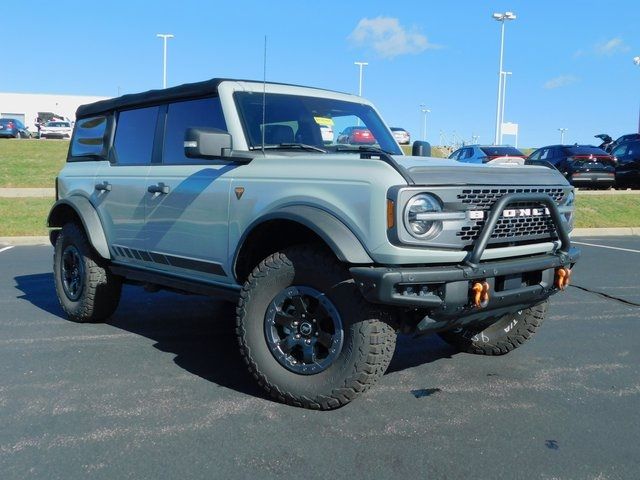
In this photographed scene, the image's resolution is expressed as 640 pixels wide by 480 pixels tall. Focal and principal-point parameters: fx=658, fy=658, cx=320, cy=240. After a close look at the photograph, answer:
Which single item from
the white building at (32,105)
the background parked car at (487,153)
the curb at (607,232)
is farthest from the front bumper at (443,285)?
the white building at (32,105)

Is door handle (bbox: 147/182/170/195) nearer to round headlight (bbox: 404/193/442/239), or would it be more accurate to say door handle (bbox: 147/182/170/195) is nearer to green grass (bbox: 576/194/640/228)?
round headlight (bbox: 404/193/442/239)

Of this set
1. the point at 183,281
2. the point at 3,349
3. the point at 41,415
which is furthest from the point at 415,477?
the point at 3,349

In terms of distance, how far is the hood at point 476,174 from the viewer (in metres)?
3.47

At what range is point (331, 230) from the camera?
357 centimetres

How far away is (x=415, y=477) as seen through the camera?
298 centimetres

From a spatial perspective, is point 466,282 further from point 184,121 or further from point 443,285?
point 184,121

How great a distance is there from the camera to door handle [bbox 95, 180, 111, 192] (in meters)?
5.53

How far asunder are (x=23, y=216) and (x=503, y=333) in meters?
12.6

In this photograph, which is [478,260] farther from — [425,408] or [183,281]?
[183,281]

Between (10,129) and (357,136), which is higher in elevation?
(10,129)

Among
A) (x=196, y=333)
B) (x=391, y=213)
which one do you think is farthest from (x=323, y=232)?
(x=196, y=333)

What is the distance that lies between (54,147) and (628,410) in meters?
30.4

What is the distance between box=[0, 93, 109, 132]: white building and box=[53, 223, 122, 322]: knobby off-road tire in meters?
65.7

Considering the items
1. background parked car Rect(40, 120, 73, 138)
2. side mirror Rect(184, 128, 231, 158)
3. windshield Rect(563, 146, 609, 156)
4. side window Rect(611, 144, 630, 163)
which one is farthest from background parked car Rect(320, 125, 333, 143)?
background parked car Rect(40, 120, 73, 138)
